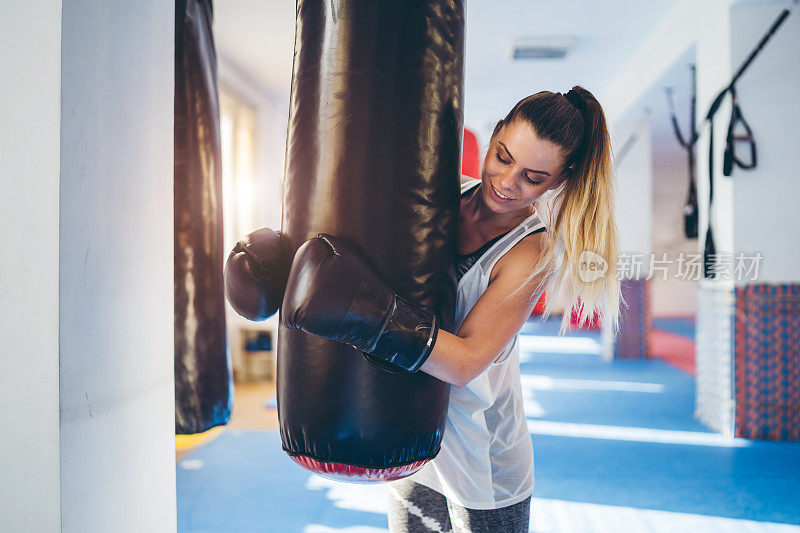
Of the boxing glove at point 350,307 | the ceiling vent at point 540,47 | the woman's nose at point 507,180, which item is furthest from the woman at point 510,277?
the ceiling vent at point 540,47

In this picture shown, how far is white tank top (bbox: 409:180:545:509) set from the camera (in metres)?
1.11

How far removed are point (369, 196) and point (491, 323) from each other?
303mm

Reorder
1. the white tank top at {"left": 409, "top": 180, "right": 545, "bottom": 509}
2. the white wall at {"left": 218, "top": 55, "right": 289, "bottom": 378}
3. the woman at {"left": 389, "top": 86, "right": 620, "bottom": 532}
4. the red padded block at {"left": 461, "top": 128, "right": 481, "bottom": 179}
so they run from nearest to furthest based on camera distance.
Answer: the woman at {"left": 389, "top": 86, "right": 620, "bottom": 532}
the white tank top at {"left": 409, "top": 180, "right": 545, "bottom": 509}
the red padded block at {"left": 461, "top": 128, "right": 481, "bottom": 179}
the white wall at {"left": 218, "top": 55, "right": 289, "bottom": 378}

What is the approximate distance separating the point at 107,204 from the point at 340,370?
0.48m

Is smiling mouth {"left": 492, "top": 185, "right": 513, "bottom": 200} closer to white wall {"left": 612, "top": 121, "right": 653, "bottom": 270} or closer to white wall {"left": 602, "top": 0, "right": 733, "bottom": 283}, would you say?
white wall {"left": 602, "top": 0, "right": 733, "bottom": 283}

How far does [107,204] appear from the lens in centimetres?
91

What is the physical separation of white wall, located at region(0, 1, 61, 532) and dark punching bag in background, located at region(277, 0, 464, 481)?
0.35 meters

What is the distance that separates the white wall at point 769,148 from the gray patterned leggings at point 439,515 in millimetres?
3160

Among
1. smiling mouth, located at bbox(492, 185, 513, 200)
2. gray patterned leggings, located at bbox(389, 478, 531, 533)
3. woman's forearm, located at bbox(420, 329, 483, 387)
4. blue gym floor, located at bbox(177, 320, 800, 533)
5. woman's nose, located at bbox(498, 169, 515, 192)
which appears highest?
woman's nose, located at bbox(498, 169, 515, 192)

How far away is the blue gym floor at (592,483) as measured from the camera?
95.3 inches

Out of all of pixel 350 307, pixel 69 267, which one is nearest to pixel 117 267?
pixel 69 267

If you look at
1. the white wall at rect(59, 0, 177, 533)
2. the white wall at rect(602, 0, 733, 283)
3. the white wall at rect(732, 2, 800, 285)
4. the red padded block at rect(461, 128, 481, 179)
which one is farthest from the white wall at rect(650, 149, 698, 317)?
the white wall at rect(59, 0, 177, 533)

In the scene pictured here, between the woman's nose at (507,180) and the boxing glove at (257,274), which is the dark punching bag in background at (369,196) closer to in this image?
the boxing glove at (257,274)

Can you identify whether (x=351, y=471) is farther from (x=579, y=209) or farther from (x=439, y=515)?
(x=579, y=209)
